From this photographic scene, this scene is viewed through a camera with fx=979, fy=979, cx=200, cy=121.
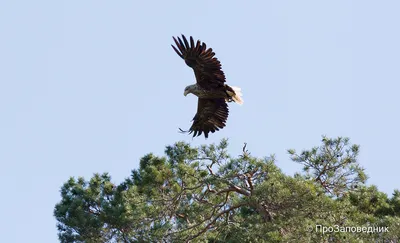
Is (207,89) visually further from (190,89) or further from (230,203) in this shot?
(230,203)

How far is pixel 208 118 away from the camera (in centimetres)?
1354

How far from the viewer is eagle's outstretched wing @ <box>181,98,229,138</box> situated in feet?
44.2

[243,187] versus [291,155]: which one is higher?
[291,155]

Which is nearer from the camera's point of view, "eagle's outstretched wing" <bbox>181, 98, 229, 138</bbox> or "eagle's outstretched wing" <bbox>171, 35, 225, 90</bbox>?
"eagle's outstretched wing" <bbox>171, 35, 225, 90</bbox>

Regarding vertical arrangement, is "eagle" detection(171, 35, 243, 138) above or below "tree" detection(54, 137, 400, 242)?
above

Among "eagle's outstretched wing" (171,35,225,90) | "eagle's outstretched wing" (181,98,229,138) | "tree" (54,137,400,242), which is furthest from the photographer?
"eagle's outstretched wing" (181,98,229,138)

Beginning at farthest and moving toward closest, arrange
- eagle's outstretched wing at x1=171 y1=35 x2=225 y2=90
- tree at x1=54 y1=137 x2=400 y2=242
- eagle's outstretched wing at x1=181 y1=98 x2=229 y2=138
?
eagle's outstretched wing at x1=181 y1=98 x2=229 y2=138, eagle's outstretched wing at x1=171 y1=35 x2=225 y2=90, tree at x1=54 y1=137 x2=400 y2=242

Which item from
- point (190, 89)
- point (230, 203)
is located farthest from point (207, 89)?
point (230, 203)

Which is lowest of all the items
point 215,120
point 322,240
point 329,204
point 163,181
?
point 322,240

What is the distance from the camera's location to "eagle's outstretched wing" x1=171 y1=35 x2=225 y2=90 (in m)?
12.2

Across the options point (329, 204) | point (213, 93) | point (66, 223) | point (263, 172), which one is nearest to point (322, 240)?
point (329, 204)

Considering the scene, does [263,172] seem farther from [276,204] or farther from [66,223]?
[66,223]

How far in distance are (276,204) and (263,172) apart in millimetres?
765

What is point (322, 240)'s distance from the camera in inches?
396
